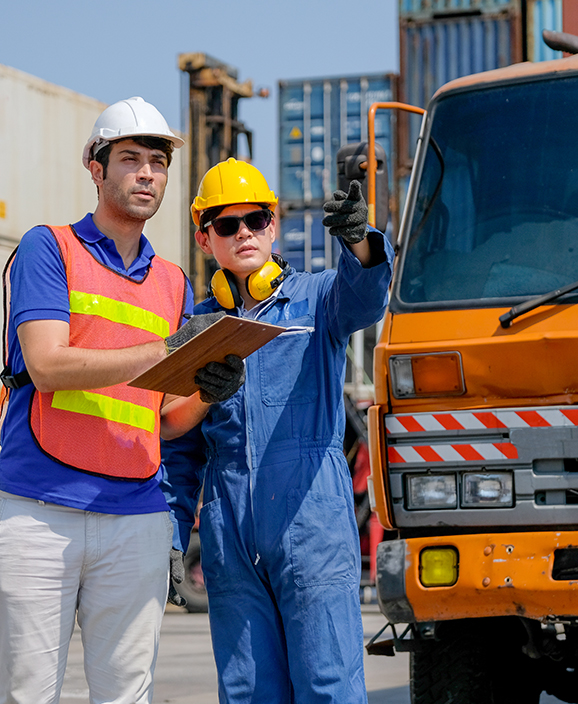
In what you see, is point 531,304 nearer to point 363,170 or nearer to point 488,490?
point 488,490

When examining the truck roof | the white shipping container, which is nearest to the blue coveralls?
the truck roof

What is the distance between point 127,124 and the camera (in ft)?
10.5

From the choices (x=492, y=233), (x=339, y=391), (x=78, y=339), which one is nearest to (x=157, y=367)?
(x=78, y=339)

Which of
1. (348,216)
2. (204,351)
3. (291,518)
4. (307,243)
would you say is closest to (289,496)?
(291,518)

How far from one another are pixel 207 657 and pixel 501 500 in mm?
4600

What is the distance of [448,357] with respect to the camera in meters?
3.90

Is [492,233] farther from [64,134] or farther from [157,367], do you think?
[64,134]

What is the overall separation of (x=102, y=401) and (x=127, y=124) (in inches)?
31.7

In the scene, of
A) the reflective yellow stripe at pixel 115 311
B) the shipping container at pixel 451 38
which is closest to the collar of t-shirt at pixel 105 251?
the reflective yellow stripe at pixel 115 311

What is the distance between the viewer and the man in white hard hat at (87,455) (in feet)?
9.50

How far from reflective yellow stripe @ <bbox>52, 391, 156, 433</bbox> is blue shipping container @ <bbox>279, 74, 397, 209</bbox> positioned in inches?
728

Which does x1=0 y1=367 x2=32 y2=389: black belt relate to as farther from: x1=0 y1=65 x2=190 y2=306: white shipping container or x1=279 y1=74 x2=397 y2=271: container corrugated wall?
x1=279 y1=74 x2=397 y2=271: container corrugated wall

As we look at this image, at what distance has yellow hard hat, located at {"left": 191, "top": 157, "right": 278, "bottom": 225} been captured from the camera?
346cm

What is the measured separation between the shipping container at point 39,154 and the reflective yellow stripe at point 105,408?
36.1ft
